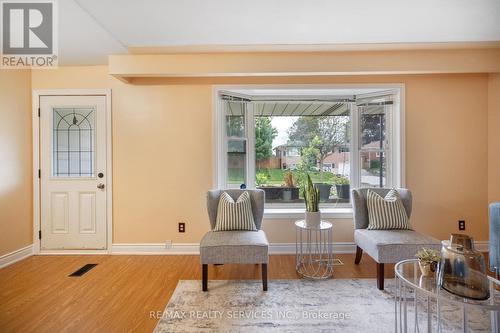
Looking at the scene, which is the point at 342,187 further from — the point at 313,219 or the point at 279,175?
the point at 313,219

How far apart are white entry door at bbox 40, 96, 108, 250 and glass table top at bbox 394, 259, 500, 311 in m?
3.22

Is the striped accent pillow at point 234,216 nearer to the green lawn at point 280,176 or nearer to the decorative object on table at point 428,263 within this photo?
the green lawn at point 280,176

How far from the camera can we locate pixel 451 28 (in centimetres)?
228

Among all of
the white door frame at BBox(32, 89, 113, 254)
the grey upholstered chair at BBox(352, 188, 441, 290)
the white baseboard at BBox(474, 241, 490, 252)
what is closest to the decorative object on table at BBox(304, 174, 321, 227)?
the grey upholstered chair at BBox(352, 188, 441, 290)

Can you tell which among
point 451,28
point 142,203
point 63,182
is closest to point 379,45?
point 451,28

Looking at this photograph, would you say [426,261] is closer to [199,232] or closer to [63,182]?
[199,232]

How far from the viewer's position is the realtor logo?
2043 millimetres

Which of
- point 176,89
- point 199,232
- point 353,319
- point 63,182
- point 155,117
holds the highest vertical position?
point 176,89

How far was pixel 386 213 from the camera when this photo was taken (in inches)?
104

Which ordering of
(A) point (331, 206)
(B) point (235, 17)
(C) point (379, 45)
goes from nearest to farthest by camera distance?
(B) point (235, 17) → (C) point (379, 45) → (A) point (331, 206)

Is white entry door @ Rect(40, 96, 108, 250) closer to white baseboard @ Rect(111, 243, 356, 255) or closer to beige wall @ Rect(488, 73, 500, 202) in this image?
white baseboard @ Rect(111, 243, 356, 255)

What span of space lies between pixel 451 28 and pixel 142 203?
12.3 feet

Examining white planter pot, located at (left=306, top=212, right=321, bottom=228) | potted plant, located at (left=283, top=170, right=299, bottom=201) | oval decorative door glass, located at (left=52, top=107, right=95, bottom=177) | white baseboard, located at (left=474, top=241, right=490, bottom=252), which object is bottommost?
white baseboard, located at (left=474, top=241, right=490, bottom=252)

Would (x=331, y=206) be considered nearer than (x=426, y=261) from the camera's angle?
No
